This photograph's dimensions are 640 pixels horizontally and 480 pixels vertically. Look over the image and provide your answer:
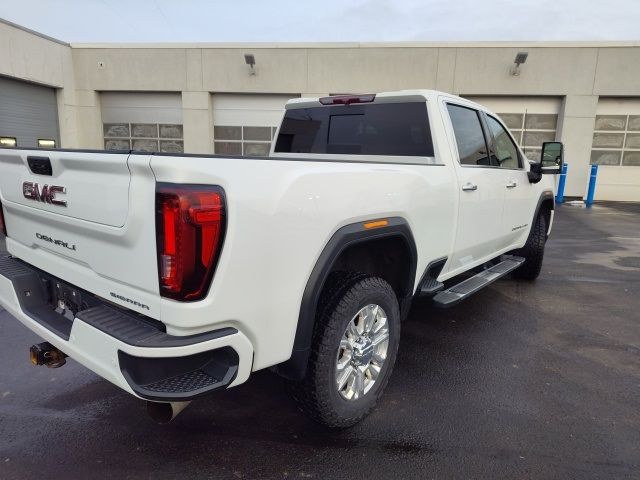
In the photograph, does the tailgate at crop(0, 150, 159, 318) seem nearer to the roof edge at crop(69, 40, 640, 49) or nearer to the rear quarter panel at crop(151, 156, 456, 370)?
the rear quarter panel at crop(151, 156, 456, 370)

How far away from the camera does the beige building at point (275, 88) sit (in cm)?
1596

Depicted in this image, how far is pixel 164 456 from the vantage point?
2.41 meters

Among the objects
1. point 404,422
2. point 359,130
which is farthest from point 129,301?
point 359,130

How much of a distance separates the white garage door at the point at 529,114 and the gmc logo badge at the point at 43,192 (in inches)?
657

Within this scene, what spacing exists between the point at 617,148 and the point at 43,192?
63.1ft

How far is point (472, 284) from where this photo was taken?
3.90 meters

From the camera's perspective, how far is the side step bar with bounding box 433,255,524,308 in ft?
11.1

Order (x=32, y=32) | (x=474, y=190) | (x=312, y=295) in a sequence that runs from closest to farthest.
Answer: (x=312, y=295)
(x=474, y=190)
(x=32, y=32)

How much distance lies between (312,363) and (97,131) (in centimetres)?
1887

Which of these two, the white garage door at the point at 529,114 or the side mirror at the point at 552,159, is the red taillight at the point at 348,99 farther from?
the white garage door at the point at 529,114

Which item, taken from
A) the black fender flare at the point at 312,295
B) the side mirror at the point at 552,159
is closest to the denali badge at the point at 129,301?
the black fender flare at the point at 312,295

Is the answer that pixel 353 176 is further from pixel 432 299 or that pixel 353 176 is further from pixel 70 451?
pixel 70 451

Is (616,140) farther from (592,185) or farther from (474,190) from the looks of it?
(474,190)

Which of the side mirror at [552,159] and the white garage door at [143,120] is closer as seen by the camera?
the side mirror at [552,159]
